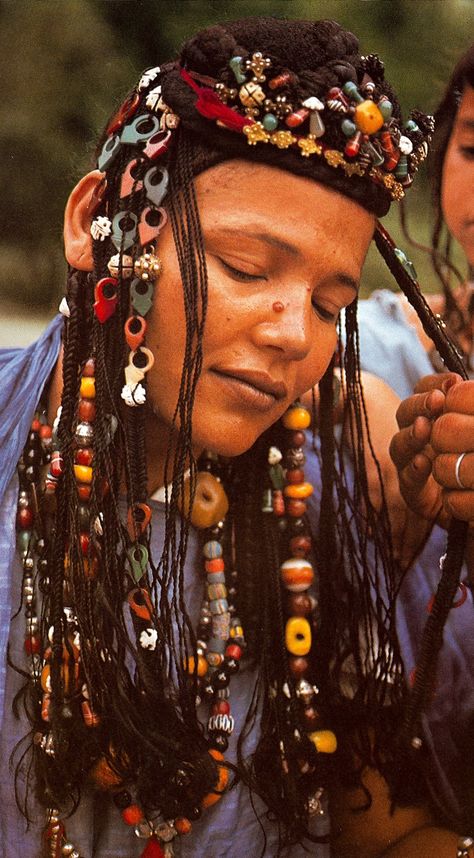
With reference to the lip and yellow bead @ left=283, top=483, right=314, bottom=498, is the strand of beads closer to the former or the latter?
yellow bead @ left=283, top=483, right=314, bottom=498

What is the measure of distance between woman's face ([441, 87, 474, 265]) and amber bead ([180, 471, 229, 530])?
41 cm

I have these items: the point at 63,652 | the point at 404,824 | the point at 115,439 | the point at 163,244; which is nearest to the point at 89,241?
the point at 163,244

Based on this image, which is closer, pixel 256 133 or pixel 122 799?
pixel 256 133

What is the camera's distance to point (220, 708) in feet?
2.96

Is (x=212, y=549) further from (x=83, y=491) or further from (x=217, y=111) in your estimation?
(x=217, y=111)

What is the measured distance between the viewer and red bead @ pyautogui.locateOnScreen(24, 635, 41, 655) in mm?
852

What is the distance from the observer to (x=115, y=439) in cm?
83

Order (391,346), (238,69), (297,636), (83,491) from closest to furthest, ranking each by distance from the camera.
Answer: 1. (238,69)
2. (83,491)
3. (297,636)
4. (391,346)

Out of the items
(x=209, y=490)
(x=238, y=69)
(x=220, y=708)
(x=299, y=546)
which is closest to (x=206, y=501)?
(x=209, y=490)

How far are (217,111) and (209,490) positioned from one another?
0.38 m

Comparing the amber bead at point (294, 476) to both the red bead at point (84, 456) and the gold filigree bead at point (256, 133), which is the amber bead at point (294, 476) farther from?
the gold filigree bead at point (256, 133)

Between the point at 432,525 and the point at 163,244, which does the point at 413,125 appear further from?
the point at 432,525

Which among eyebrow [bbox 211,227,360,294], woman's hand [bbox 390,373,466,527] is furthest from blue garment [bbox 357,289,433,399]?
eyebrow [bbox 211,227,360,294]

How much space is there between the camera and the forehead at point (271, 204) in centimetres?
77
